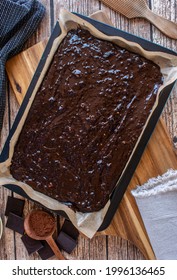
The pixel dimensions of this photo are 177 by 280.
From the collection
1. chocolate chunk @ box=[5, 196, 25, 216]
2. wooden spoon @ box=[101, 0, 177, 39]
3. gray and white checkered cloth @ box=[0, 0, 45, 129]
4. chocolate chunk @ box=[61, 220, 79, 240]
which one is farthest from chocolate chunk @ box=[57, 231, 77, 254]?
wooden spoon @ box=[101, 0, 177, 39]

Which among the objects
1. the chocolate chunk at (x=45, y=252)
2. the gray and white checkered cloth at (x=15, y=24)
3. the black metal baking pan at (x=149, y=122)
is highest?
the gray and white checkered cloth at (x=15, y=24)

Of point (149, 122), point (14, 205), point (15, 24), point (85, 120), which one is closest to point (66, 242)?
point (14, 205)

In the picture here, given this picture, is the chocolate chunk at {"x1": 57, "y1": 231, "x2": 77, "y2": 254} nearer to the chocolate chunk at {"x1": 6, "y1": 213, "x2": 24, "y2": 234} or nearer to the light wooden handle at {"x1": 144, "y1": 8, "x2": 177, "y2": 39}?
the chocolate chunk at {"x1": 6, "y1": 213, "x2": 24, "y2": 234}

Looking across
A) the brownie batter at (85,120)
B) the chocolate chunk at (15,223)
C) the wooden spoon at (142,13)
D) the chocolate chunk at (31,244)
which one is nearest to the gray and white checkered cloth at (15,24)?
the brownie batter at (85,120)

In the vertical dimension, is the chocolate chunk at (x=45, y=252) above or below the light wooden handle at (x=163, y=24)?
below

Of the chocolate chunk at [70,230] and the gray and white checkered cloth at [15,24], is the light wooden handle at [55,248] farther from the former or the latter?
the gray and white checkered cloth at [15,24]
